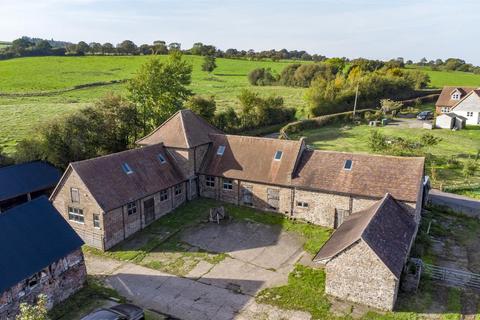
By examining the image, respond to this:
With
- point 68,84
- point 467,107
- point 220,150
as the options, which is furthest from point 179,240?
point 68,84

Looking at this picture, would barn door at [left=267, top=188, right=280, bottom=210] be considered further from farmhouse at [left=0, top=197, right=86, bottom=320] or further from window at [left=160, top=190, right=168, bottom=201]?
farmhouse at [left=0, top=197, right=86, bottom=320]

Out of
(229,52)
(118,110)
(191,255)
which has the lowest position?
(191,255)

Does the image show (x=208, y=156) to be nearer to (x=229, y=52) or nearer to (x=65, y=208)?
(x=65, y=208)

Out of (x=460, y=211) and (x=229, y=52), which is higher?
(x=229, y=52)

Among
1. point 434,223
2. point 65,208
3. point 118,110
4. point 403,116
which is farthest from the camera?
point 403,116

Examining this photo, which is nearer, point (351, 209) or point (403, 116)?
point (351, 209)

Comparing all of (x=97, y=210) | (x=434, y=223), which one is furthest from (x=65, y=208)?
(x=434, y=223)

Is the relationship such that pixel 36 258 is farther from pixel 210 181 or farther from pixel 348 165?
→ pixel 348 165
